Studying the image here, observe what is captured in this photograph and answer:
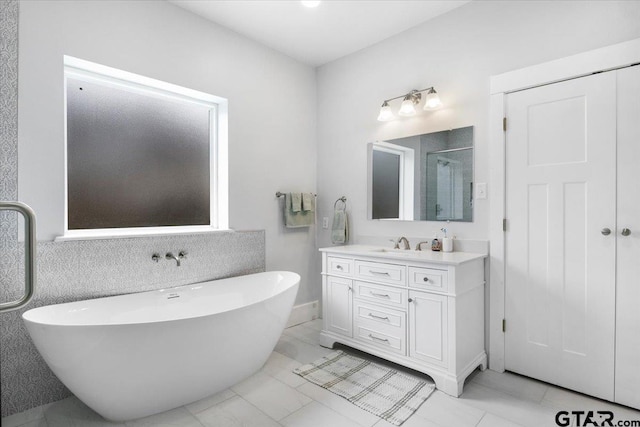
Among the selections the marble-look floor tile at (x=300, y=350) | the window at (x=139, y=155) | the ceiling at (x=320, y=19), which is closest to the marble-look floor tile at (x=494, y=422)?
the marble-look floor tile at (x=300, y=350)

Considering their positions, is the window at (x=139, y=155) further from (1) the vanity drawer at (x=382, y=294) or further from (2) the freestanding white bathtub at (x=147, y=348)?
(1) the vanity drawer at (x=382, y=294)

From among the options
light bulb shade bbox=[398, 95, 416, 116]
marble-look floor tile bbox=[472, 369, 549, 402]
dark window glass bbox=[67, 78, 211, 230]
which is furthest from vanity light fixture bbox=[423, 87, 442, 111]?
marble-look floor tile bbox=[472, 369, 549, 402]

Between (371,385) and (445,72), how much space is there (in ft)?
7.73

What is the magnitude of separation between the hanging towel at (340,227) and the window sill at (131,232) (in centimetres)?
96

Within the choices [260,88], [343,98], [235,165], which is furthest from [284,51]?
[235,165]

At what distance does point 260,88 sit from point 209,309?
6.48 ft

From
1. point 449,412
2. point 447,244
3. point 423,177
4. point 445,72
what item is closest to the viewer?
point 449,412

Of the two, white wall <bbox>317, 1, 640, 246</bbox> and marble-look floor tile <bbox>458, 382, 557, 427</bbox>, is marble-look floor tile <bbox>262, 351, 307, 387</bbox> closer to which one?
marble-look floor tile <bbox>458, 382, 557, 427</bbox>

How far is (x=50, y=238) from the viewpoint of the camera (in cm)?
213

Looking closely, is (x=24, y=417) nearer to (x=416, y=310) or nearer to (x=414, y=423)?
(x=414, y=423)

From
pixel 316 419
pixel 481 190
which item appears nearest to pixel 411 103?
pixel 481 190

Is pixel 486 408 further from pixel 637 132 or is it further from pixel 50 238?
pixel 50 238

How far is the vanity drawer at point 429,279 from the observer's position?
223 centimetres

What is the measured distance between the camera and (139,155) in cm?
270
